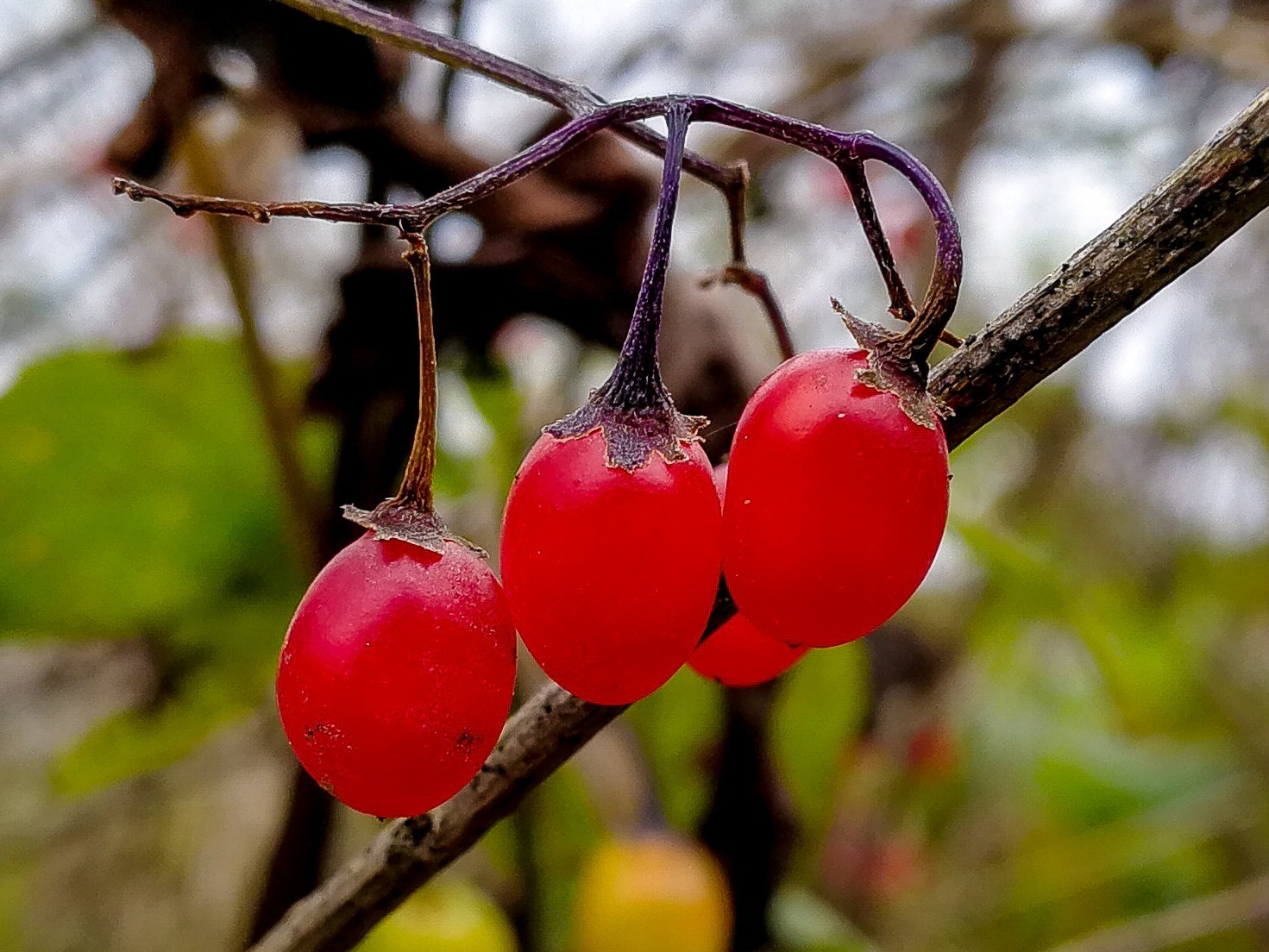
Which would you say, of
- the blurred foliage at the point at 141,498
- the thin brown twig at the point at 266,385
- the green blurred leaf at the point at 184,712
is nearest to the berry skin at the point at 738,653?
the thin brown twig at the point at 266,385

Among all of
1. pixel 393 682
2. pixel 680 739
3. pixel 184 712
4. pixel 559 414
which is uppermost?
pixel 559 414

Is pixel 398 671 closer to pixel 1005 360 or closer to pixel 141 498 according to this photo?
pixel 1005 360

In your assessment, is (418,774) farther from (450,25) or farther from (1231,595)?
(1231,595)

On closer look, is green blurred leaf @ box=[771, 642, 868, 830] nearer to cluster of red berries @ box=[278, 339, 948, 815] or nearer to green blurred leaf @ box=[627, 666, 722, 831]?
green blurred leaf @ box=[627, 666, 722, 831]

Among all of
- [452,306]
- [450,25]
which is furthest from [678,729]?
[450,25]

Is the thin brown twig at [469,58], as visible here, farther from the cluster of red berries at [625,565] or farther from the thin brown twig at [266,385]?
the thin brown twig at [266,385]

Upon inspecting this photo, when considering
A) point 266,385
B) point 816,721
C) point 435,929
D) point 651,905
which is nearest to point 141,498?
point 266,385
